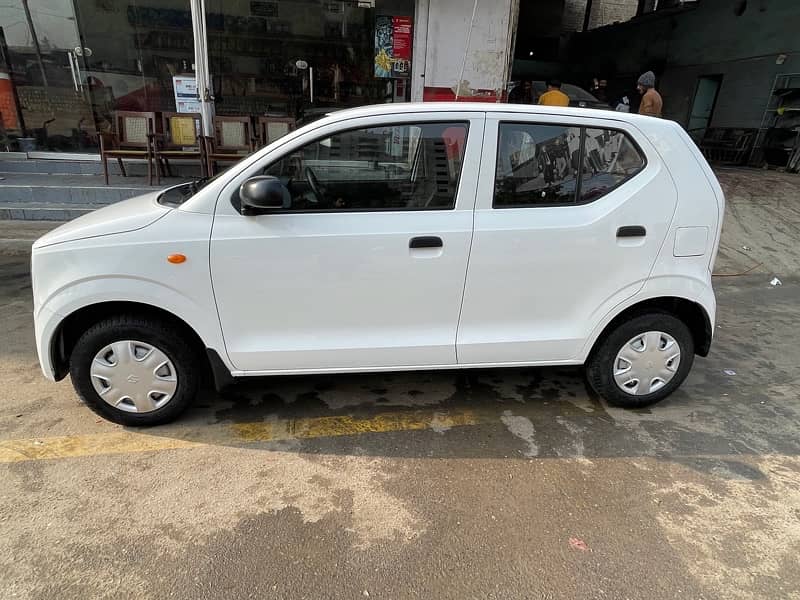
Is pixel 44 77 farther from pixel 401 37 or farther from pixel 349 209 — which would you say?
pixel 349 209

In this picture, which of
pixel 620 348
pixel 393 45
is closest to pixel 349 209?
pixel 620 348

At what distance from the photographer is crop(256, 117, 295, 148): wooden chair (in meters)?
7.91

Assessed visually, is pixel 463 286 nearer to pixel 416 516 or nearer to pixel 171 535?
pixel 416 516

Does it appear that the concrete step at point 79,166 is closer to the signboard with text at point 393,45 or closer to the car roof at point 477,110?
the signboard with text at point 393,45

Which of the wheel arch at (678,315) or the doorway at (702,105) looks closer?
the wheel arch at (678,315)

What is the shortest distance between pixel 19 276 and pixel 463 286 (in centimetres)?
474

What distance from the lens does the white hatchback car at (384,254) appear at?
269cm

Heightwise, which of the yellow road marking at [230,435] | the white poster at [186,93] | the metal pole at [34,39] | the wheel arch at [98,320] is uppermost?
the metal pole at [34,39]

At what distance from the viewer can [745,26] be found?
46.5ft

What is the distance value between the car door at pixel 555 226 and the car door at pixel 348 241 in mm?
144

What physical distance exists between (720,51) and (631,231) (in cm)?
1608

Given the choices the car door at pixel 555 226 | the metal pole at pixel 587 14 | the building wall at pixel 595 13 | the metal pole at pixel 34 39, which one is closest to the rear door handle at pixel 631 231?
the car door at pixel 555 226

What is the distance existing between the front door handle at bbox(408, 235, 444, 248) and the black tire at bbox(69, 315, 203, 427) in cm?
136

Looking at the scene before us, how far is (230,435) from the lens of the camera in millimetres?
2943
